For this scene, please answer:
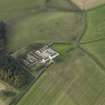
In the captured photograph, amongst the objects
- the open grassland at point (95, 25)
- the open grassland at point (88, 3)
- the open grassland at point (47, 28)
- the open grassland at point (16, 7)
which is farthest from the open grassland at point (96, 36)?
the open grassland at point (16, 7)

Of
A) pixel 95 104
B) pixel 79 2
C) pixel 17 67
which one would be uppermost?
pixel 79 2

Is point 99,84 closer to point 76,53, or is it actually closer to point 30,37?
point 76,53

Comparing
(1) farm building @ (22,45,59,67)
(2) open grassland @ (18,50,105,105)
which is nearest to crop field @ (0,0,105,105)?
(2) open grassland @ (18,50,105,105)

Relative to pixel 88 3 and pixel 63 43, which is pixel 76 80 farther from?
pixel 88 3

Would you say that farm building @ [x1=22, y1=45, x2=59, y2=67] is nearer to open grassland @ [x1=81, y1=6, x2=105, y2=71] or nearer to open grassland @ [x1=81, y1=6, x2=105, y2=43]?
open grassland @ [x1=81, y1=6, x2=105, y2=71]

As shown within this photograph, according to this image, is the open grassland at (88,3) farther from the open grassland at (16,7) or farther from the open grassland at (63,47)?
the open grassland at (63,47)

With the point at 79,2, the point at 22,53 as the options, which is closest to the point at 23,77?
the point at 22,53

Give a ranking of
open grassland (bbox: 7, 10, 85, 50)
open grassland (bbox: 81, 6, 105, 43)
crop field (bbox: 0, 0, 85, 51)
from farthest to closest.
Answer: crop field (bbox: 0, 0, 85, 51), open grassland (bbox: 7, 10, 85, 50), open grassland (bbox: 81, 6, 105, 43)

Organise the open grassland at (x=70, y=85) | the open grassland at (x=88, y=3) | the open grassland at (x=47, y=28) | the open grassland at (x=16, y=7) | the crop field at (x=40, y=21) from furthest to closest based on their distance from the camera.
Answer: the open grassland at (x=88, y=3), the open grassland at (x=16, y=7), the crop field at (x=40, y=21), the open grassland at (x=47, y=28), the open grassland at (x=70, y=85)
